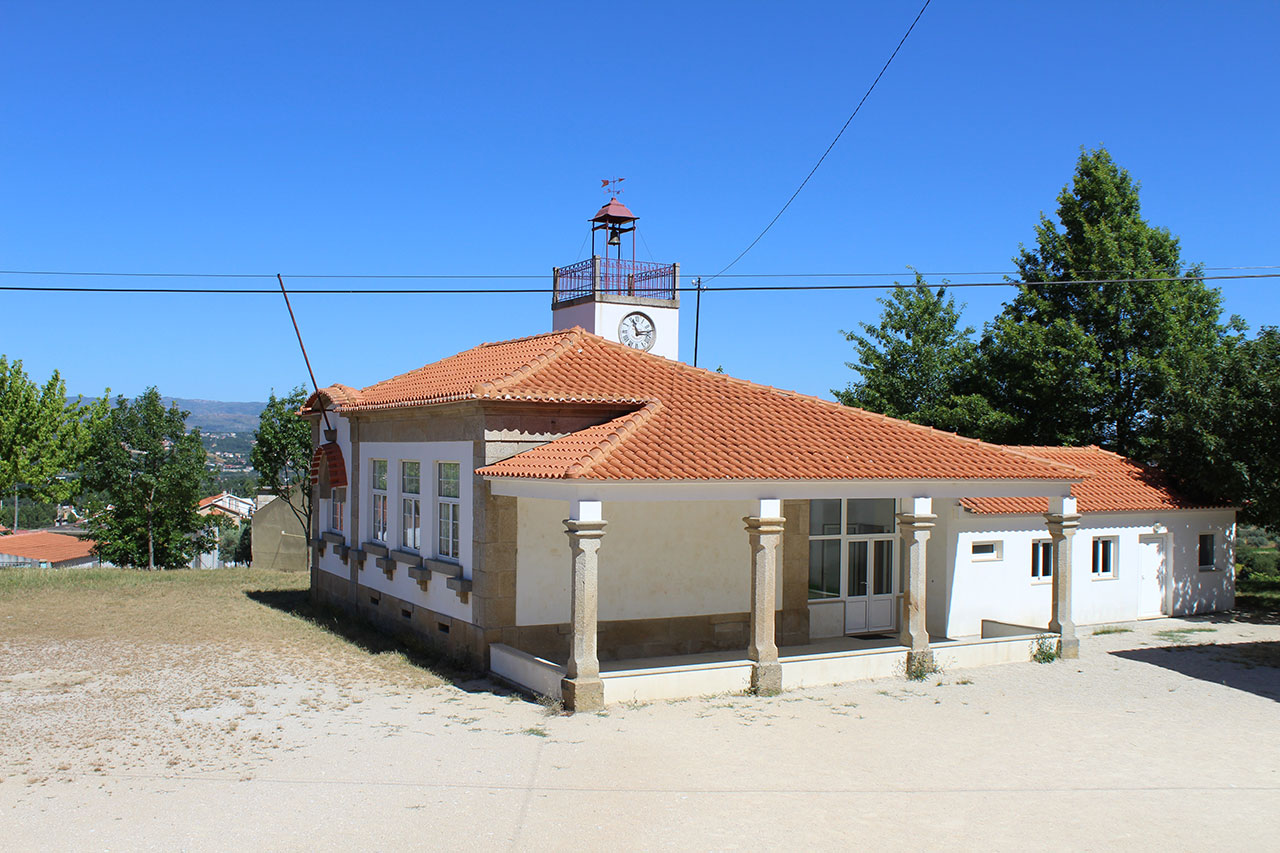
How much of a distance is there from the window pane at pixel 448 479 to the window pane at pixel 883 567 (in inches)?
278

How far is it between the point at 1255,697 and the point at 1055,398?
15.7 metres

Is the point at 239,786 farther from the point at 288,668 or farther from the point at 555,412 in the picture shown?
the point at 555,412

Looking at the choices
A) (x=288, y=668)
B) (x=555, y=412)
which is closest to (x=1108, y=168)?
(x=555, y=412)

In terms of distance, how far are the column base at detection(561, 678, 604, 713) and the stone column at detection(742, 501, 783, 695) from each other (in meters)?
2.08

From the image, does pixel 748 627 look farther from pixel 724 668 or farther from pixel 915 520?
pixel 915 520

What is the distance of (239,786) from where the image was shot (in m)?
8.69

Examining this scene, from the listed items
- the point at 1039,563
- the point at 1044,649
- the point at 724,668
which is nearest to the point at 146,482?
the point at 724,668

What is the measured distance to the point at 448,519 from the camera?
49.9 ft

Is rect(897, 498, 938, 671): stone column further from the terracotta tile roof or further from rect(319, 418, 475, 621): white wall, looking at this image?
rect(319, 418, 475, 621): white wall

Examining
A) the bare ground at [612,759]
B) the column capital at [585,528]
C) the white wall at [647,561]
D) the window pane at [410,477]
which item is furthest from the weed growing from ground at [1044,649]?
the window pane at [410,477]

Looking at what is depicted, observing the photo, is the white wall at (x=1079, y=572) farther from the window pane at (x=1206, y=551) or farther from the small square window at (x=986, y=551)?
the window pane at (x=1206, y=551)

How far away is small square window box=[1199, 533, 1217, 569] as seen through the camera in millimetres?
21375

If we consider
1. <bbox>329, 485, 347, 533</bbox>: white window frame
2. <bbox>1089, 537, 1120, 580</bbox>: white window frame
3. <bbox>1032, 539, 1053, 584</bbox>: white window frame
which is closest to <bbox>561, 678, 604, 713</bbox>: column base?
<bbox>329, 485, 347, 533</bbox>: white window frame

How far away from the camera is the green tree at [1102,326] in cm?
2636
